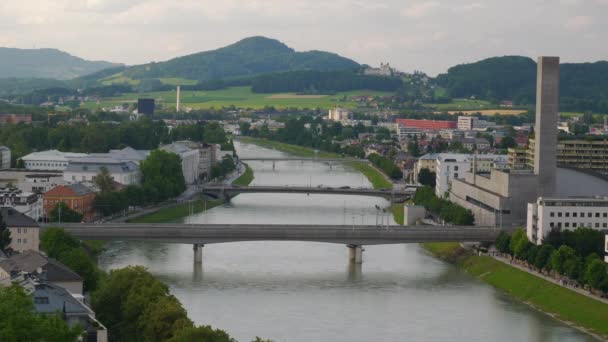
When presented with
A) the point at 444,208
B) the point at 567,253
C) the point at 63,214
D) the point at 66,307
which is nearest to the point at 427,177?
the point at 444,208

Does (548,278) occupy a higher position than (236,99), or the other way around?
(236,99)

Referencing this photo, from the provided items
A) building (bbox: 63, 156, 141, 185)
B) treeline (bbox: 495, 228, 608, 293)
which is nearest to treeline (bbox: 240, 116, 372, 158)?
building (bbox: 63, 156, 141, 185)

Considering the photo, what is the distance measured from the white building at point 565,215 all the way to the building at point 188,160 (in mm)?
23564

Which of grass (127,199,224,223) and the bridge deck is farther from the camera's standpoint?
grass (127,199,224,223)

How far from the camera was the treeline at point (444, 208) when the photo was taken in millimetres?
38656

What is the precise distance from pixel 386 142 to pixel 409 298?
188ft

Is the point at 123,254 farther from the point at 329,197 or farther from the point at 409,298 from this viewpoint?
the point at 329,197

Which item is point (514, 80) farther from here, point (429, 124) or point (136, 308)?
point (136, 308)

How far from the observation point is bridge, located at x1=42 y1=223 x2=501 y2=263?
33281 mm

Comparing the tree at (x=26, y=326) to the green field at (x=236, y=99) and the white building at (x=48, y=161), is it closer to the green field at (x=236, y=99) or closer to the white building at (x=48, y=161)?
the white building at (x=48, y=161)

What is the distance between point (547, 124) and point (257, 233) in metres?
9.11

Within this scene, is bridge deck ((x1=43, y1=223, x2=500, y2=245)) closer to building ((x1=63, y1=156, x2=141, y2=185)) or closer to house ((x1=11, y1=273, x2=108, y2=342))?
building ((x1=63, y1=156, x2=141, y2=185))

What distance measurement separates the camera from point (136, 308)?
20969 mm

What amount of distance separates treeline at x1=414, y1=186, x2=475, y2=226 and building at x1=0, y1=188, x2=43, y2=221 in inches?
426
